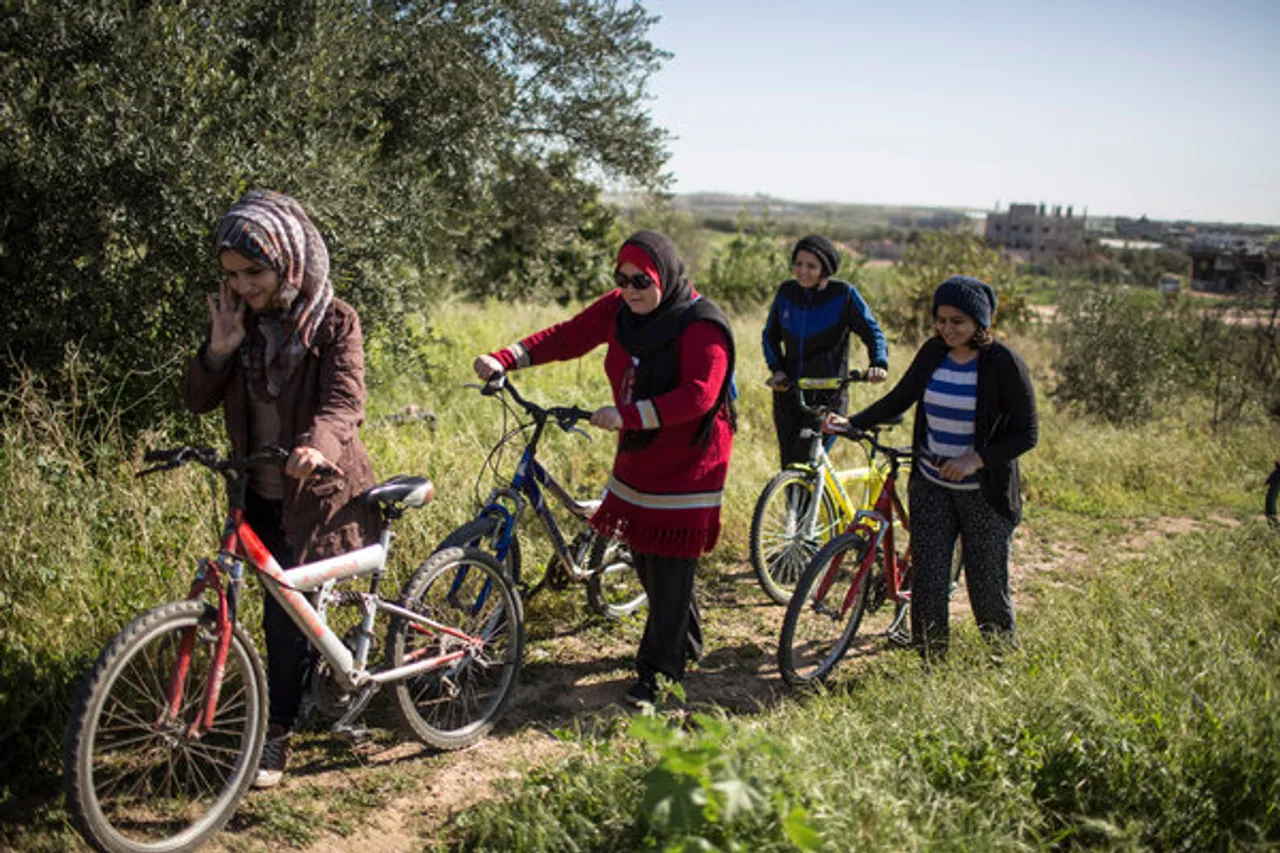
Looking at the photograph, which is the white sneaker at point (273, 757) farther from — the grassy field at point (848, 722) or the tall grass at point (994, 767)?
the tall grass at point (994, 767)

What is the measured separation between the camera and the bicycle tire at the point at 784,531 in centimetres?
581

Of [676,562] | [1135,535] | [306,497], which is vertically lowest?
[1135,535]

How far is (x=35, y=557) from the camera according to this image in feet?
13.3

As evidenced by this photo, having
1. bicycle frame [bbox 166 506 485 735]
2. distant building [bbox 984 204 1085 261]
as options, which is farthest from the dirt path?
distant building [bbox 984 204 1085 261]

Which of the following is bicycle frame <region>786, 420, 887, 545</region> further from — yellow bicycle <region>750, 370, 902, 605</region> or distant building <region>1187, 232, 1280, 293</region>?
distant building <region>1187, 232, 1280, 293</region>

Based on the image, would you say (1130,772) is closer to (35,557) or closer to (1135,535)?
(35,557)

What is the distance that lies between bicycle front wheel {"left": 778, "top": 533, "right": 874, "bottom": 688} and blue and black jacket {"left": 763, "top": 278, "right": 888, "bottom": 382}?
5.50 feet

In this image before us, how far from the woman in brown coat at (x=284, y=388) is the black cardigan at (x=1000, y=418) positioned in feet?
9.03

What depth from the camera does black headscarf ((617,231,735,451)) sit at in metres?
3.94

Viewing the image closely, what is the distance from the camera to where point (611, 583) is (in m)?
5.28

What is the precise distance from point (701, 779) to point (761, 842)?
0.34 metres

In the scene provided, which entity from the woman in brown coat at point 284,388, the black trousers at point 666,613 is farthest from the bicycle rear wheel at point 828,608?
the woman in brown coat at point 284,388

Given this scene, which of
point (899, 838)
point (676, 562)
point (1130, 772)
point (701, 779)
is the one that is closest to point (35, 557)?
point (676, 562)

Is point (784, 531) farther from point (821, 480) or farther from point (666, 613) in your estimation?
point (666, 613)
